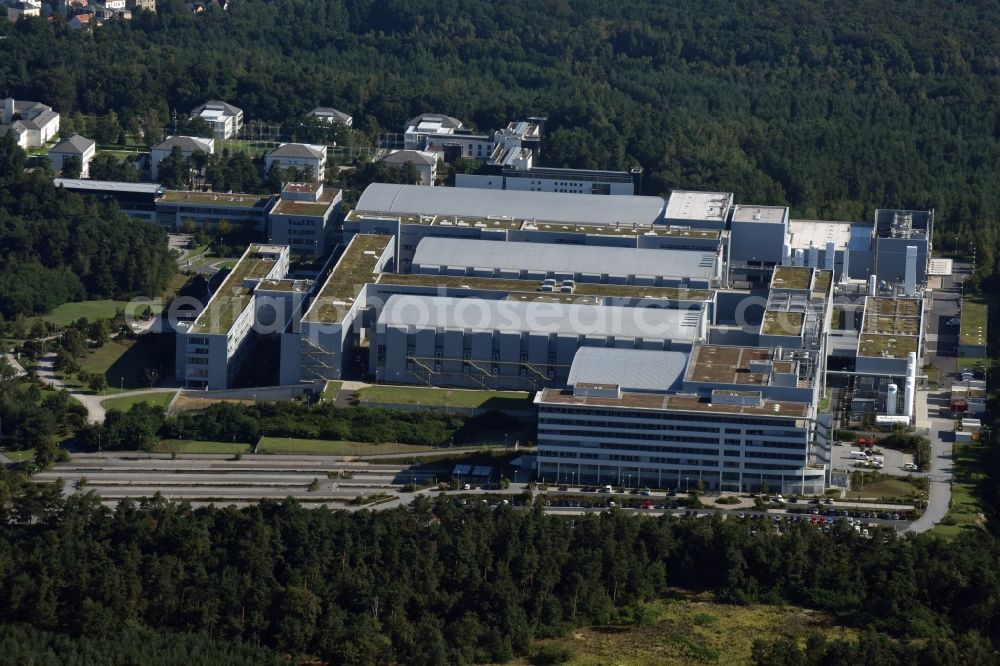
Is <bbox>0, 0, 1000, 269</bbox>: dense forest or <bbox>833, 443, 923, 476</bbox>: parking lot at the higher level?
<bbox>0, 0, 1000, 269</bbox>: dense forest

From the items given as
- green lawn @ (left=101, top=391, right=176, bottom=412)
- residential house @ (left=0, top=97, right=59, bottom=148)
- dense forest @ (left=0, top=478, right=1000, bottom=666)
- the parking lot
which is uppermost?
residential house @ (left=0, top=97, right=59, bottom=148)

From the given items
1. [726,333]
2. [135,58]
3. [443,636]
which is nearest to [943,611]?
[443,636]

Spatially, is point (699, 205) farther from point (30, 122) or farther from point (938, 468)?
point (30, 122)

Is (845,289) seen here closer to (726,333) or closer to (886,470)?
(726,333)

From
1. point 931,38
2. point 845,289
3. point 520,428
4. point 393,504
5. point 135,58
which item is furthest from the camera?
point 931,38

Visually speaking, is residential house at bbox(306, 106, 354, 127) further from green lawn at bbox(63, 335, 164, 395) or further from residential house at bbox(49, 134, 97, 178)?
green lawn at bbox(63, 335, 164, 395)

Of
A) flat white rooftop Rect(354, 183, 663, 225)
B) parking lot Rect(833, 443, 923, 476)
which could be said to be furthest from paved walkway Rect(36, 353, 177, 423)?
parking lot Rect(833, 443, 923, 476)
